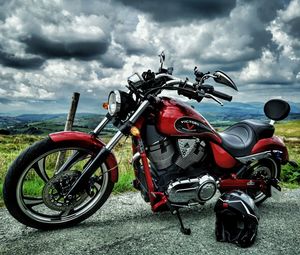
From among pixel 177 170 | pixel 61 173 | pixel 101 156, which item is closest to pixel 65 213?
pixel 61 173

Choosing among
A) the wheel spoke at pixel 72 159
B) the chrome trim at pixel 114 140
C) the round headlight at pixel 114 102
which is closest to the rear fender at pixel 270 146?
the chrome trim at pixel 114 140

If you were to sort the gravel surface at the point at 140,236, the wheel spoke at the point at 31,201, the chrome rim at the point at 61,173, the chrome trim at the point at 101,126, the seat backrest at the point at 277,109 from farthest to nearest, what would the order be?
the seat backrest at the point at 277,109 → the chrome trim at the point at 101,126 → the wheel spoke at the point at 31,201 → the chrome rim at the point at 61,173 → the gravel surface at the point at 140,236

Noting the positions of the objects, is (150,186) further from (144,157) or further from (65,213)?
(65,213)

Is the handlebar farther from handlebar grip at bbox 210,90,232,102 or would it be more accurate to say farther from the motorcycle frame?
the motorcycle frame

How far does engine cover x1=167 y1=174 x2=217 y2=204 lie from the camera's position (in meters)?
3.70

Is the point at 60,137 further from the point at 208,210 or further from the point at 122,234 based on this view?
the point at 208,210

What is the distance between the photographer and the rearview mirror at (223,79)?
11.0 feet

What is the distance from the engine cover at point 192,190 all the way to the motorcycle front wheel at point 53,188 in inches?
28.2

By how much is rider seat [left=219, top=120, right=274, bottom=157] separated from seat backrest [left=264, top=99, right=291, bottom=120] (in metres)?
0.14

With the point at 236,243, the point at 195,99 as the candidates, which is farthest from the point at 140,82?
the point at 236,243

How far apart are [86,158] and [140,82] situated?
100 centimetres

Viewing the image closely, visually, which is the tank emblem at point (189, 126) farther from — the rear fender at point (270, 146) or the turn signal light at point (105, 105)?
the rear fender at point (270, 146)

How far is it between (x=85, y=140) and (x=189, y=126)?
1105 millimetres

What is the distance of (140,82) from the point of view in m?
3.56
